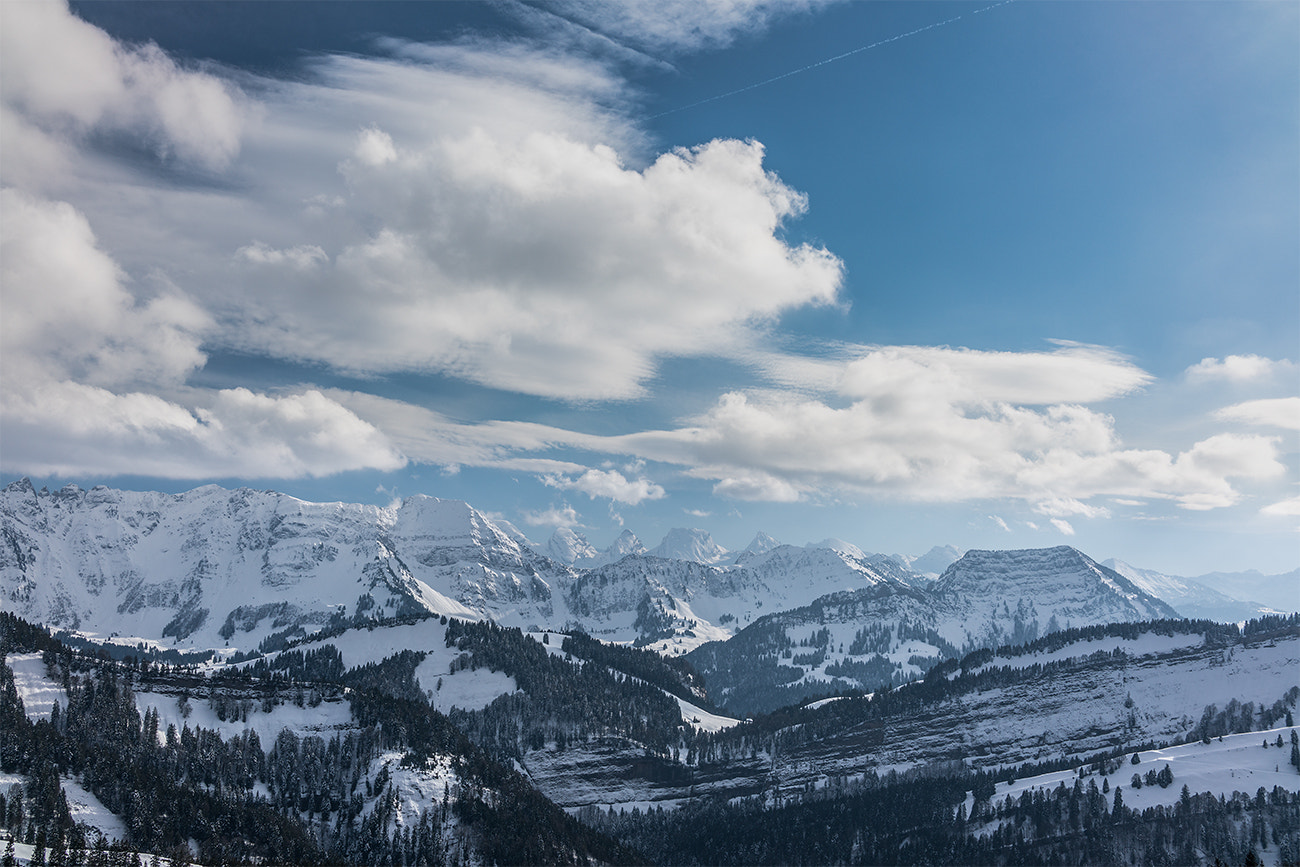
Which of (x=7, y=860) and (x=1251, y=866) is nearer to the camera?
(x=1251, y=866)

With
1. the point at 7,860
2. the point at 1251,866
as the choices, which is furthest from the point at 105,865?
the point at 1251,866

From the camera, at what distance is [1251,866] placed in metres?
110

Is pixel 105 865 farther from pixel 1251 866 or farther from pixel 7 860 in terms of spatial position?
pixel 1251 866

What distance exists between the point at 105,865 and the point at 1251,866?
206 meters

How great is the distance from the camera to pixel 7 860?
591ft

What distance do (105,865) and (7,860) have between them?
17528 millimetres

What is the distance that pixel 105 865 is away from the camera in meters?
189

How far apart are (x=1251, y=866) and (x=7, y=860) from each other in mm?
214484

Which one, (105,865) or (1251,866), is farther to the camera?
(105,865)
